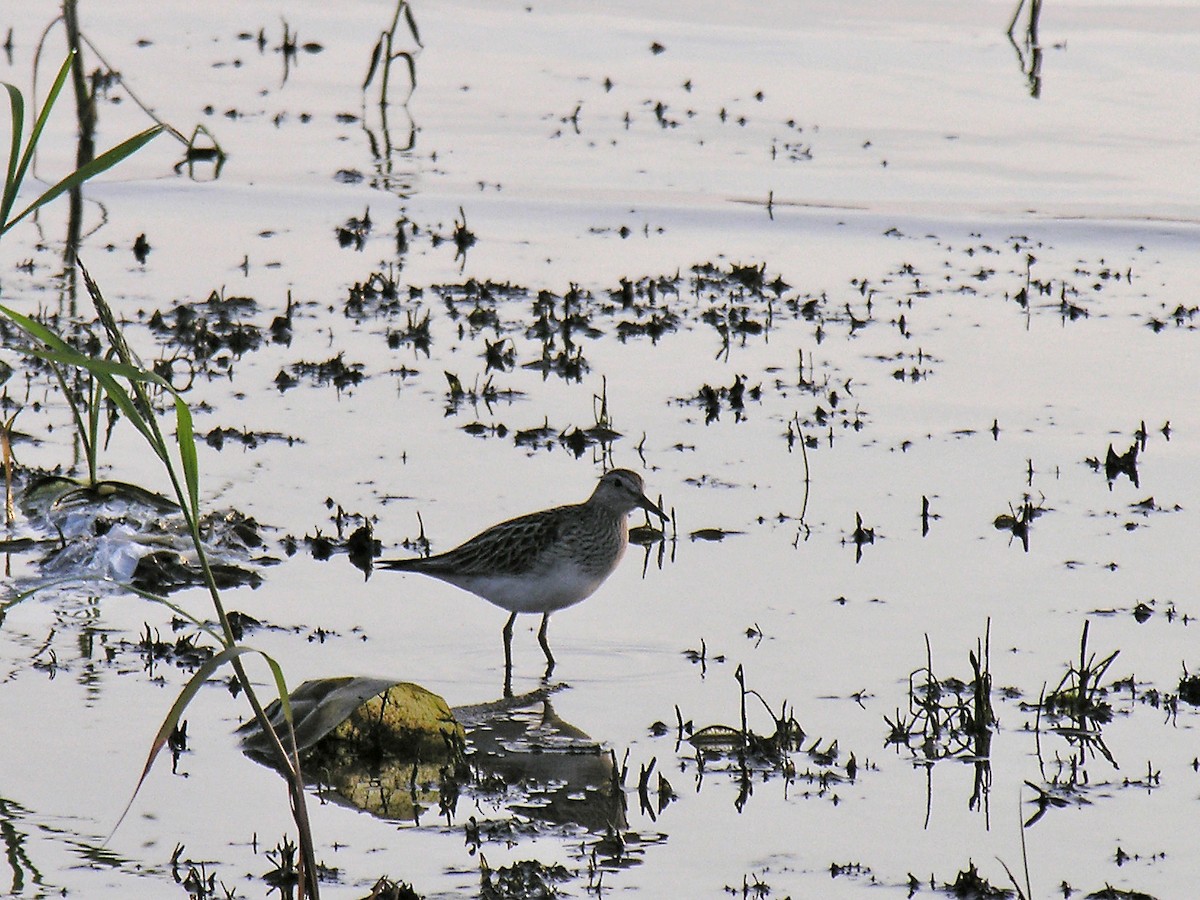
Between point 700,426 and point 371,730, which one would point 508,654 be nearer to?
point 371,730

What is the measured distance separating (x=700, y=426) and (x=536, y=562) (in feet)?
9.41

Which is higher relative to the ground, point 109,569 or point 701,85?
point 701,85

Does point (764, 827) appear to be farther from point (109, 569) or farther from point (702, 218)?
point (702, 218)

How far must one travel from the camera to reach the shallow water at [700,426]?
6.44 metres

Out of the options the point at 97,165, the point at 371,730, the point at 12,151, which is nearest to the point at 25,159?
the point at 12,151

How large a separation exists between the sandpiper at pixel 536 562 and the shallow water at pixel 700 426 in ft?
0.82

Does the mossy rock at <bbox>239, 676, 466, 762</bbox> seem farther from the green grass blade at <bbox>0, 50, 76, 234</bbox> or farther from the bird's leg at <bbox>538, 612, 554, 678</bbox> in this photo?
the green grass blade at <bbox>0, 50, 76, 234</bbox>

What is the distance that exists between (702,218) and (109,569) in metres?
7.67

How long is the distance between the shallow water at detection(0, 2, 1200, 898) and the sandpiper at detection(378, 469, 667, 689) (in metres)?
0.25

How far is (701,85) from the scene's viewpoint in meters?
19.4

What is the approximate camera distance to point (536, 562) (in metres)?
8.08

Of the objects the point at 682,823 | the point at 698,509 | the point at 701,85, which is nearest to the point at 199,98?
the point at 701,85

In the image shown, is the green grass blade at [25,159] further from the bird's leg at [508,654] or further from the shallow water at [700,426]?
the bird's leg at [508,654]

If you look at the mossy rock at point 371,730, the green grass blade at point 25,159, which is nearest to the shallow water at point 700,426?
the mossy rock at point 371,730
